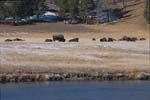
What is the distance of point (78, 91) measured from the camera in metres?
49.9

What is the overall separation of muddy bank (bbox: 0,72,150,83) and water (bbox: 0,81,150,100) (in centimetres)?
106

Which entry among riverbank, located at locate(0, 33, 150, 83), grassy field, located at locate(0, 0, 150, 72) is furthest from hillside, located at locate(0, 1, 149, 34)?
riverbank, located at locate(0, 33, 150, 83)

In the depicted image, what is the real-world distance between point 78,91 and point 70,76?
5.15 metres

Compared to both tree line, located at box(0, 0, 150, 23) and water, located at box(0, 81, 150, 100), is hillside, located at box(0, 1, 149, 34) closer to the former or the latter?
tree line, located at box(0, 0, 150, 23)

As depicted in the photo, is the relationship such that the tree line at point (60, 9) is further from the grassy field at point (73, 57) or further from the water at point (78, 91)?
the water at point (78, 91)

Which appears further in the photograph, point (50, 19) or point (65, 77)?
point (50, 19)

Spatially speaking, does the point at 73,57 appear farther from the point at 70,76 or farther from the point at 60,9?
the point at 60,9

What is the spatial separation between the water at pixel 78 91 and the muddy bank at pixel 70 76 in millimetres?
1062

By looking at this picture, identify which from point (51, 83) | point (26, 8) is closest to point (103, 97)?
point (51, 83)

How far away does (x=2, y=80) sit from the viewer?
53.0 metres

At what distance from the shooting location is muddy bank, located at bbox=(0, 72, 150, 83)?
175 feet

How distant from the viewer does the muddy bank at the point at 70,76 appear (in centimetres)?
5334

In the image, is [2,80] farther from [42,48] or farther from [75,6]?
[75,6]

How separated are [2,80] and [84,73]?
23.0 ft
